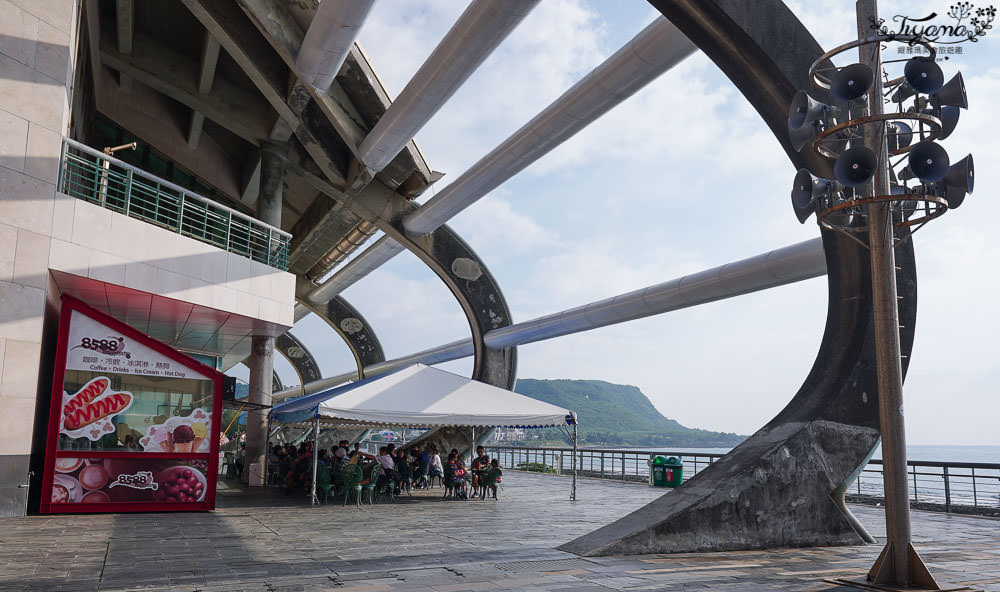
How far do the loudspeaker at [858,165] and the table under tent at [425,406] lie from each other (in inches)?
342

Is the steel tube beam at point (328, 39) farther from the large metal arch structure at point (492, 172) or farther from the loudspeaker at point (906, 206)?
the loudspeaker at point (906, 206)

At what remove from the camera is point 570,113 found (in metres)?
13.6

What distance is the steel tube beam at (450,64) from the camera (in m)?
10.9

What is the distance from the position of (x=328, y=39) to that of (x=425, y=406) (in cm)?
695

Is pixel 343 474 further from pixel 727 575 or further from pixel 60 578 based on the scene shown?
pixel 727 575

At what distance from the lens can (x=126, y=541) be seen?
26.8ft

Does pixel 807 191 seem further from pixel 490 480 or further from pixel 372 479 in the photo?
pixel 372 479

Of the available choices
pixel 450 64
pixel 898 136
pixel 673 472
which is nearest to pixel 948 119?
pixel 898 136

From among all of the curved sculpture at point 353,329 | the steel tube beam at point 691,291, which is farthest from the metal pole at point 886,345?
the curved sculpture at point 353,329

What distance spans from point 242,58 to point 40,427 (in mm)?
9094

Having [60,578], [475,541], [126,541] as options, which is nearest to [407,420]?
[475,541]

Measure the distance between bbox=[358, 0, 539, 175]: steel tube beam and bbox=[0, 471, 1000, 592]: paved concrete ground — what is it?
24.3 feet

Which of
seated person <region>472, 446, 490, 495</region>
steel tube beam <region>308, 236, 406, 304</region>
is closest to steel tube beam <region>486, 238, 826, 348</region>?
steel tube beam <region>308, 236, 406, 304</region>

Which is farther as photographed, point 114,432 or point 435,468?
point 435,468
